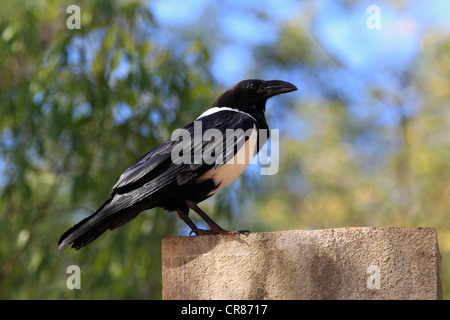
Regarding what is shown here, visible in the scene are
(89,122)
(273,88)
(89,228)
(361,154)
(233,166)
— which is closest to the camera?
(89,228)

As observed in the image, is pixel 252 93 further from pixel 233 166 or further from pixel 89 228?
pixel 89 228

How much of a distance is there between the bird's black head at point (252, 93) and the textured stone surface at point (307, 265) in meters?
1.18

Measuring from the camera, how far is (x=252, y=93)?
14.5ft

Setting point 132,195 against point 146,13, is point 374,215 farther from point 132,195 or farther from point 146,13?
point 132,195

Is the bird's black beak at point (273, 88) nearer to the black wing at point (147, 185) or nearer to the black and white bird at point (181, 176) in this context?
the black and white bird at point (181, 176)

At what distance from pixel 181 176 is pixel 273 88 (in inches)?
40.2

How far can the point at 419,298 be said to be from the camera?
3.04m

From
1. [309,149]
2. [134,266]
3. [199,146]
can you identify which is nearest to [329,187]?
A: [309,149]

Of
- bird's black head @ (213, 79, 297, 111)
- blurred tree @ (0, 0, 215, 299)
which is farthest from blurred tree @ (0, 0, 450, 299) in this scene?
bird's black head @ (213, 79, 297, 111)

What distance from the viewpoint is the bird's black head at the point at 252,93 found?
14.3ft

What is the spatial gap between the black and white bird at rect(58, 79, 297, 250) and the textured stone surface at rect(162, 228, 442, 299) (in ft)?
0.85

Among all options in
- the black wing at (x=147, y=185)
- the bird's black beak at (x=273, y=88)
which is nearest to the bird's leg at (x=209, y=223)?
the black wing at (x=147, y=185)

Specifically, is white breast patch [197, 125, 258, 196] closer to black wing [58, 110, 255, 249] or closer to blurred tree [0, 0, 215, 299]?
black wing [58, 110, 255, 249]

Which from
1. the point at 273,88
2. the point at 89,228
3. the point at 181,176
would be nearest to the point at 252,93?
the point at 273,88
